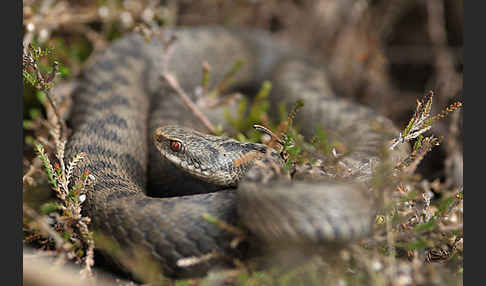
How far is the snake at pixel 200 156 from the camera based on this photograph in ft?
10.3

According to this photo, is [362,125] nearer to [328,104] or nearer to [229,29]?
[328,104]

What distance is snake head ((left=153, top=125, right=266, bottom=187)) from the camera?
14.0 feet

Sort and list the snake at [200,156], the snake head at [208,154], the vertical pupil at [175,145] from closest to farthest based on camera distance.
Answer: the snake at [200,156] → the snake head at [208,154] → the vertical pupil at [175,145]

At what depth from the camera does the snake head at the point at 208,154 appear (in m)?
4.27

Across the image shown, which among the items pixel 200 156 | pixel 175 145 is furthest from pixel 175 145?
pixel 200 156

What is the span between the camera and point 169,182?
16.1ft

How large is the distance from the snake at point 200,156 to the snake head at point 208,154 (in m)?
0.01

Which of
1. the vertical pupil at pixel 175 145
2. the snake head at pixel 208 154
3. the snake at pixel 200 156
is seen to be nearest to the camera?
the snake at pixel 200 156

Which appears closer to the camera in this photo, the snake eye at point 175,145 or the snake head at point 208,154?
the snake head at point 208,154

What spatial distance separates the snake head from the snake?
1 cm

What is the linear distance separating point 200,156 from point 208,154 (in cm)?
8

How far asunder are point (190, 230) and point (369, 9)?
225 inches

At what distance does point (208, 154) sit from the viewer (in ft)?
14.2

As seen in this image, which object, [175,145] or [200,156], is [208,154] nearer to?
[200,156]
